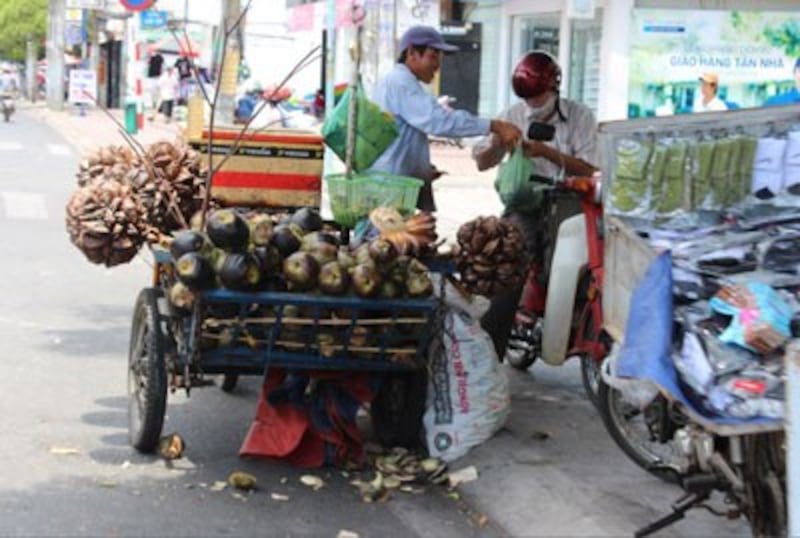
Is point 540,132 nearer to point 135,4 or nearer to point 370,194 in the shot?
point 370,194

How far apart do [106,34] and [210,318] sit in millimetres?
53251

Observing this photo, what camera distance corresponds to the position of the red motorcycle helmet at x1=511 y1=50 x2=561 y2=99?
6.72 m

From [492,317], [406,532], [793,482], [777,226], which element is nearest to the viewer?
[793,482]

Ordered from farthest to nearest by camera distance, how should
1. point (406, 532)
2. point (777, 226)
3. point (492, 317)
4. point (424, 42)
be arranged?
point (492, 317), point (424, 42), point (406, 532), point (777, 226)

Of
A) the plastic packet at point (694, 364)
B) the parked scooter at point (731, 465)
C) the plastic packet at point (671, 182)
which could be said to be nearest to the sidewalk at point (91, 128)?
the plastic packet at point (671, 182)

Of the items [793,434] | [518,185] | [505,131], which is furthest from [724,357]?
[518,185]

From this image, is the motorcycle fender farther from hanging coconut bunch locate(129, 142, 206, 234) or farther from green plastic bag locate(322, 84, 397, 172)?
hanging coconut bunch locate(129, 142, 206, 234)

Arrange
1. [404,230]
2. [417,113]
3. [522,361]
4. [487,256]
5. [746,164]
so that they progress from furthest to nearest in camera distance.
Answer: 1. [522,361]
2. [417,113]
3. [487,256]
4. [404,230]
5. [746,164]

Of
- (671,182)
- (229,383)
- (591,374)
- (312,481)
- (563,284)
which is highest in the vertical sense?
(671,182)

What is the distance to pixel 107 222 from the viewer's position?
556cm

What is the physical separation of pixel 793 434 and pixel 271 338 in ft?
7.38

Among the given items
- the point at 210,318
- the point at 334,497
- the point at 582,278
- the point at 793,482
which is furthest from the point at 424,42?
the point at 793,482

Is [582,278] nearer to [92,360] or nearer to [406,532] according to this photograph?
[406,532]

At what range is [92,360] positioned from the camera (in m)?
7.72
